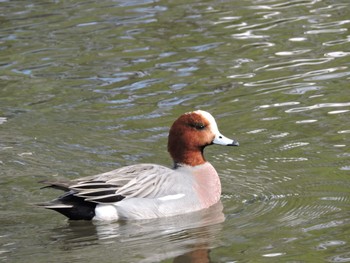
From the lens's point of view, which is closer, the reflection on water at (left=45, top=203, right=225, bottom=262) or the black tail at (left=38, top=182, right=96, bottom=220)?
the reflection on water at (left=45, top=203, right=225, bottom=262)

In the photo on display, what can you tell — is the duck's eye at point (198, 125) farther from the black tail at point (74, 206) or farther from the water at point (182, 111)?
the black tail at point (74, 206)

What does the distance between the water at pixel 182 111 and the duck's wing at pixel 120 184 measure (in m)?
0.30

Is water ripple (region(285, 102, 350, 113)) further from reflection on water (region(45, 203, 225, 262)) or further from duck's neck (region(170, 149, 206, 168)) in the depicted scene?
reflection on water (region(45, 203, 225, 262))

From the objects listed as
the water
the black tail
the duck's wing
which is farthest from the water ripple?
the black tail

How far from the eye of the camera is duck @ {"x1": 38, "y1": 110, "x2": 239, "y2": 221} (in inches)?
370

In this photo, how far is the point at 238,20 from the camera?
1588 centimetres

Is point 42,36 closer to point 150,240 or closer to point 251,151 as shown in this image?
point 251,151

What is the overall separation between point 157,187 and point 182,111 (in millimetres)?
2677

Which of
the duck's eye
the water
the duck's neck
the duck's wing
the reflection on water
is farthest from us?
the duck's neck

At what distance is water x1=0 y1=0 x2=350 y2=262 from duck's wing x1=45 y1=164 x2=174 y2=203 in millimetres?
296

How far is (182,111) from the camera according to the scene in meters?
12.2

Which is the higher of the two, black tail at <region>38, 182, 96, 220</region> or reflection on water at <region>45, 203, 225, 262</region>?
black tail at <region>38, 182, 96, 220</region>

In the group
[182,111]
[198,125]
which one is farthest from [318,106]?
[198,125]

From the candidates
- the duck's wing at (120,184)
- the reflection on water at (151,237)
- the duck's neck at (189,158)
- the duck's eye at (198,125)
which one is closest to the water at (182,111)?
the reflection on water at (151,237)
